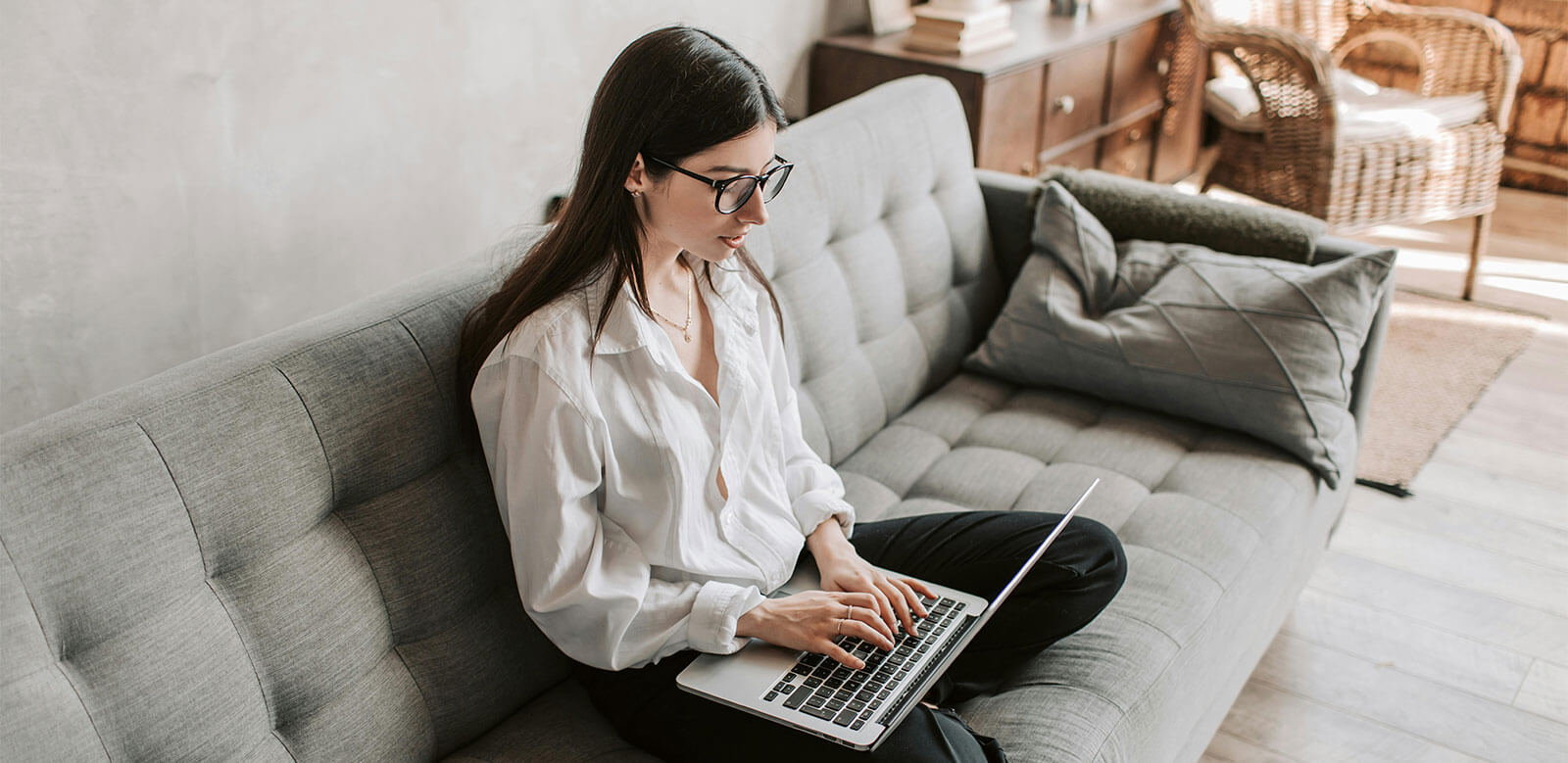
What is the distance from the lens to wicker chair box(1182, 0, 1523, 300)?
3.04 meters

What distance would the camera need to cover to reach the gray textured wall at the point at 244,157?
1.61m

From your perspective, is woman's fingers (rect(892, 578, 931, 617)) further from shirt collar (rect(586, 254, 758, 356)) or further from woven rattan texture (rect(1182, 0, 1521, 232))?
woven rattan texture (rect(1182, 0, 1521, 232))

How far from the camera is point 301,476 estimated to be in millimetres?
1180

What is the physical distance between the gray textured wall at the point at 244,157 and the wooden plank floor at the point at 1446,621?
1568mm

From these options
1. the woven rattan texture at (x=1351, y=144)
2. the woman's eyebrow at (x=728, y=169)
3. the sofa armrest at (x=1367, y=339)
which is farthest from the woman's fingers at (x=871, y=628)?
the woven rattan texture at (x=1351, y=144)

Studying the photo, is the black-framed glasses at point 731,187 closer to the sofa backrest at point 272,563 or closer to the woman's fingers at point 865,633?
the sofa backrest at point 272,563

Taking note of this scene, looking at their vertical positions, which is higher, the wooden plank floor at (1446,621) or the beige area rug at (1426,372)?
the beige area rug at (1426,372)

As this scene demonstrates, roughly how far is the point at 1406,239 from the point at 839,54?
6.19 feet

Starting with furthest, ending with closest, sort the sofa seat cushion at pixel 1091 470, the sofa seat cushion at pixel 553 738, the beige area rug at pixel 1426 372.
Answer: the beige area rug at pixel 1426 372, the sofa seat cushion at pixel 1091 470, the sofa seat cushion at pixel 553 738

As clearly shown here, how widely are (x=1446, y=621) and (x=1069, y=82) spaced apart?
159cm

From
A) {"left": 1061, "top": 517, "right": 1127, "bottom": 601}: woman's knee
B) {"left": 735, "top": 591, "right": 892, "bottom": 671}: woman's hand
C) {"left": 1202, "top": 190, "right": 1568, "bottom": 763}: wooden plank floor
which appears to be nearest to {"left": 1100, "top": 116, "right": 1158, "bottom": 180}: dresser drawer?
{"left": 1202, "top": 190, "right": 1568, "bottom": 763}: wooden plank floor

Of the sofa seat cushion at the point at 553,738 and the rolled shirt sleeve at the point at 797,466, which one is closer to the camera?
the sofa seat cushion at the point at 553,738

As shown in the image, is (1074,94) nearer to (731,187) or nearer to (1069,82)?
(1069,82)

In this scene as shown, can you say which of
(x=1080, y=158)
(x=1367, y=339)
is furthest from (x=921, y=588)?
(x=1080, y=158)
